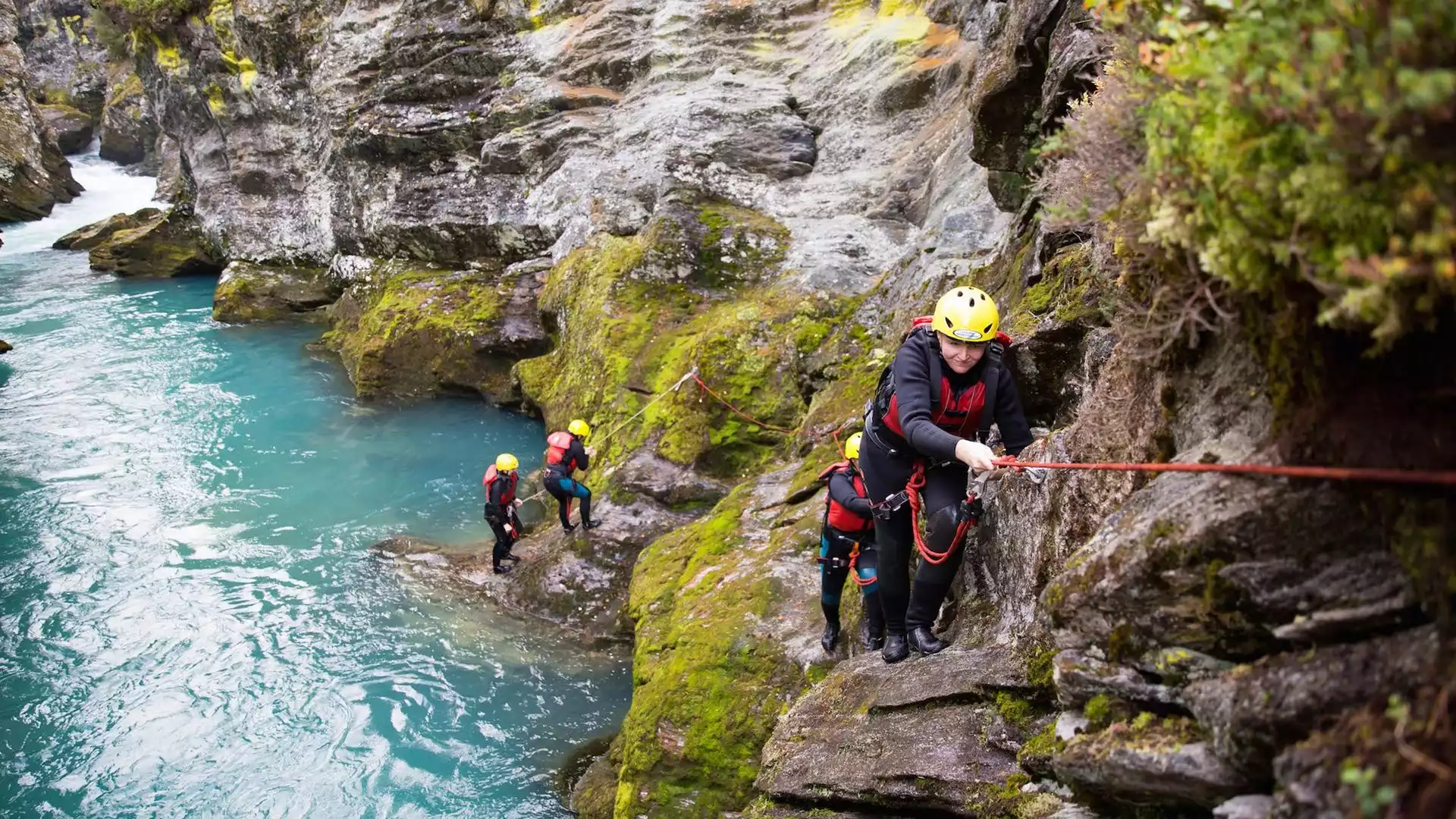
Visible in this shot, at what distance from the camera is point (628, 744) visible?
8.73 meters

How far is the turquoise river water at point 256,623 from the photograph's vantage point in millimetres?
10797

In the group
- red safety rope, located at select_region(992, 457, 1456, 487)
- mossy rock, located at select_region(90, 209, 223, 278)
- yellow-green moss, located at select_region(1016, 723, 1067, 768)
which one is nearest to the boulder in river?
mossy rock, located at select_region(90, 209, 223, 278)

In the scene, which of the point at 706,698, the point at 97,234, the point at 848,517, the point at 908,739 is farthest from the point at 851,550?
the point at 97,234

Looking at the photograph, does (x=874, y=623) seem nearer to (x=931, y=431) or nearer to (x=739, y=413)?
(x=931, y=431)

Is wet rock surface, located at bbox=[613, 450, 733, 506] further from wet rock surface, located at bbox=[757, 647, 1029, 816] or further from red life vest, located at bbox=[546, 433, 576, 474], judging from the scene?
wet rock surface, located at bbox=[757, 647, 1029, 816]

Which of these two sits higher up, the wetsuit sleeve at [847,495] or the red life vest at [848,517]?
the wetsuit sleeve at [847,495]

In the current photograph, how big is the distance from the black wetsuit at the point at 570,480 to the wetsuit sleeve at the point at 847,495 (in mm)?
6785

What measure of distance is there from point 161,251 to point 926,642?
126 feet

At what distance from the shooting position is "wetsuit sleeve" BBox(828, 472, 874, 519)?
7098 millimetres

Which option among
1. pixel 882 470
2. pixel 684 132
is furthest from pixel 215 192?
pixel 882 470

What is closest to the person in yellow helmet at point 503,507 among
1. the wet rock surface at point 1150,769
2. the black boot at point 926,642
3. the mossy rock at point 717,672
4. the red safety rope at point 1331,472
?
the mossy rock at point 717,672

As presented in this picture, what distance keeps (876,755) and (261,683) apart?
9.80 metres

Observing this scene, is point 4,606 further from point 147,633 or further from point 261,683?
point 261,683

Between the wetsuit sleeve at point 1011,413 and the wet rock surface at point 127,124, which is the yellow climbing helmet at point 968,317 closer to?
the wetsuit sleeve at point 1011,413
